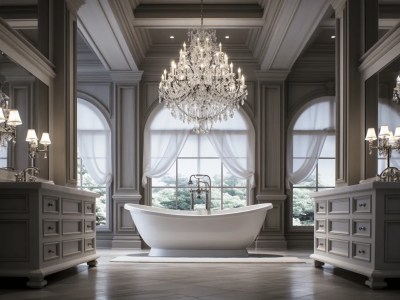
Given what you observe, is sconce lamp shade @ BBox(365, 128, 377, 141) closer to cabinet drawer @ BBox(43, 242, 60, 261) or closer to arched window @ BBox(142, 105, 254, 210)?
cabinet drawer @ BBox(43, 242, 60, 261)

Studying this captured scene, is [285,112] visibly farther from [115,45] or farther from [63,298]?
[63,298]

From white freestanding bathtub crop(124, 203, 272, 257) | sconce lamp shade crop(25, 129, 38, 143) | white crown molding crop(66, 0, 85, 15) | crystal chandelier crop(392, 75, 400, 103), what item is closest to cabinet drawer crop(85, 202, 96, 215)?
sconce lamp shade crop(25, 129, 38, 143)

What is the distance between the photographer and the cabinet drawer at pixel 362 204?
3.97 m

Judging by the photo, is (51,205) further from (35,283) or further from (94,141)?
(94,141)

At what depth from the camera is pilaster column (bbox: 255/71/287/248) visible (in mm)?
8773

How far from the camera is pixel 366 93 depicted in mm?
5109

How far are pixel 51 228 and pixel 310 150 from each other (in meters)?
5.51

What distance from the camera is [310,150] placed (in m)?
8.98

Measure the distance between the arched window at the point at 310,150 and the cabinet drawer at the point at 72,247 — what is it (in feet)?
15.0

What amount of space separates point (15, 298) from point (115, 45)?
4.53 m

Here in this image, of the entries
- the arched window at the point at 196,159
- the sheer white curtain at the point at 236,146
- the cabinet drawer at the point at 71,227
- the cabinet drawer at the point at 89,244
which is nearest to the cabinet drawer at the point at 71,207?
the cabinet drawer at the point at 71,227

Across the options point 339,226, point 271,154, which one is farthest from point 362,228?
point 271,154

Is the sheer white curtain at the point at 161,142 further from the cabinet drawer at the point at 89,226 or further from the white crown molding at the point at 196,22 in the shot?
the cabinet drawer at the point at 89,226

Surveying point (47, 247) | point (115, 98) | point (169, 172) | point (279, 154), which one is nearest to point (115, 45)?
point (115, 98)
